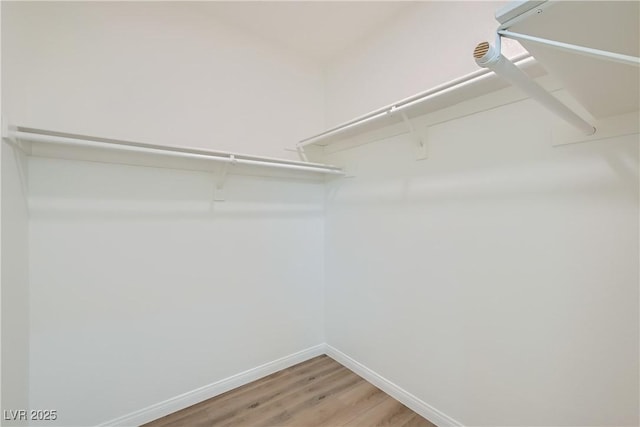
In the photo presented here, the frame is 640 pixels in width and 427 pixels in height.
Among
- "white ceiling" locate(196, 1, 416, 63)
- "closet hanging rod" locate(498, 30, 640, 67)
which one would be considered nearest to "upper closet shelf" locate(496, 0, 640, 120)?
"closet hanging rod" locate(498, 30, 640, 67)

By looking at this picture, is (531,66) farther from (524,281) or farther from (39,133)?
(39,133)

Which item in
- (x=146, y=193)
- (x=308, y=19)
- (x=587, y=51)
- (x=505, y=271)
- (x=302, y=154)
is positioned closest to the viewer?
(x=587, y=51)

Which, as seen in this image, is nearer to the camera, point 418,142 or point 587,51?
point 587,51

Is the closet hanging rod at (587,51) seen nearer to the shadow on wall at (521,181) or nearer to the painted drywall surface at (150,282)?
the shadow on wall at (521,181)

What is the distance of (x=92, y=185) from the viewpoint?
1539 mm

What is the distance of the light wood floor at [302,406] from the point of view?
1.69 m

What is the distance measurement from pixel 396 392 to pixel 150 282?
5.82ft

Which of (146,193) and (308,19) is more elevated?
(308,19)

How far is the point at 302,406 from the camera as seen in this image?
1.82 metres

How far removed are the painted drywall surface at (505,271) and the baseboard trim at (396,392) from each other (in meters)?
0.04

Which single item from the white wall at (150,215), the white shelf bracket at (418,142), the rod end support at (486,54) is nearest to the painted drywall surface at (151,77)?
the white wall at (150,215)

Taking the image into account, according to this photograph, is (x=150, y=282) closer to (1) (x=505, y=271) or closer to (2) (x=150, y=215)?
(2) (x=150, y=215)

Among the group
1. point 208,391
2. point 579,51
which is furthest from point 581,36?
point 208,391

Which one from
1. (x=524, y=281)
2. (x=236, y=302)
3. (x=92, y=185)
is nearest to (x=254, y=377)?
(x=236, y=302)
